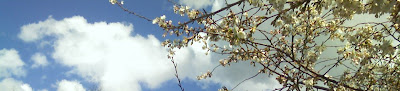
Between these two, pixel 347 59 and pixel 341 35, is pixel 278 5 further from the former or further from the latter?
pixel 341 35

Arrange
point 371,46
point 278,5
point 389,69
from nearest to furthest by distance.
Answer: point 278,5
point 371,46
point 389,69

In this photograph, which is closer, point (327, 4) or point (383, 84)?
point (327, 4)

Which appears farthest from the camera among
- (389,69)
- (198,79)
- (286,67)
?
(198,79)

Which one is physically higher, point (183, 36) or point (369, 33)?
point (183, 36)

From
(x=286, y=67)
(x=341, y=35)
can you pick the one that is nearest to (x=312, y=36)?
(x=341, y=35)

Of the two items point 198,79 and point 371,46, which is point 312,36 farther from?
point 198,79

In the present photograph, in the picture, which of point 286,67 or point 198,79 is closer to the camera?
point 286,67

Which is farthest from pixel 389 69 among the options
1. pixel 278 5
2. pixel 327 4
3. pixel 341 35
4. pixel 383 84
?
pixel 278 5

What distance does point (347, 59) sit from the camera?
5.07 meters

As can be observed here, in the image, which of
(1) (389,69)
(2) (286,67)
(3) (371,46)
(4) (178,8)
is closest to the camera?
(3) (371,46)

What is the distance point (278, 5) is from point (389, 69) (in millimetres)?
3742

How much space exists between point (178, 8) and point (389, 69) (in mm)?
3522

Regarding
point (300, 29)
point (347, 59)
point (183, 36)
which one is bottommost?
point (347, 59)

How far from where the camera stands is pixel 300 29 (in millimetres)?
5594
